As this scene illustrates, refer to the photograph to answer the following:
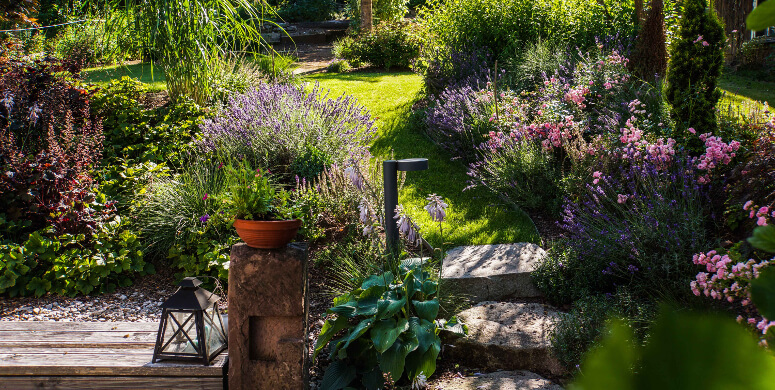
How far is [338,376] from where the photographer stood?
10.5 ft

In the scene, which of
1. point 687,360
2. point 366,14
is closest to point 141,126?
point 687,360

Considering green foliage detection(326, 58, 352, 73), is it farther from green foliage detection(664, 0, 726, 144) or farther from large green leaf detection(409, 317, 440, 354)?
large green leaf detection(409, 317, 440, 354)

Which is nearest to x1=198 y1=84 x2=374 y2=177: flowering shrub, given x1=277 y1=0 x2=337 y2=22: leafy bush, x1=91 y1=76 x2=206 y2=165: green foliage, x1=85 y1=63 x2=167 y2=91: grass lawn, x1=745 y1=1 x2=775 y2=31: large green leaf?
x1=91 y1=76 x2=206 y2=165: green foliage

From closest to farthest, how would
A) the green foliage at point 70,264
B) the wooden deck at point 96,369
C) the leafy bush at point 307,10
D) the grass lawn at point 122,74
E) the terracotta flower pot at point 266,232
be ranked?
the terracotta flower pot at point 266,232, the wooden deck at point 96,369, the green foliage at point 70,264, the grass lawn at point 122,74, the leafy bush at point 307,10

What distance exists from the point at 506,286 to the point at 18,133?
491cm

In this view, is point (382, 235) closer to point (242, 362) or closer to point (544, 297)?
point (544, 297)

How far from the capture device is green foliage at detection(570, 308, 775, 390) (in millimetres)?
199

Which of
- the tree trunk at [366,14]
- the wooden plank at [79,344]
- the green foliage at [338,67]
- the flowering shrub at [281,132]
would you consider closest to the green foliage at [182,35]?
the flowering shrub at [281,132]

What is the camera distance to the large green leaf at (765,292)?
0.27 metres

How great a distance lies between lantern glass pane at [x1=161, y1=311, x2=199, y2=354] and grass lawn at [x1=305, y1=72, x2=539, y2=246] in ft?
7.86

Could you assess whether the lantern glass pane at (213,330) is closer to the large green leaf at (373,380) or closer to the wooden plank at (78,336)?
the wooden plank at (78,336)

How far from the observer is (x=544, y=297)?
13.6 ft

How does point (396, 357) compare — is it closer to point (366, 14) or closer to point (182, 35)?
point (182, 35)

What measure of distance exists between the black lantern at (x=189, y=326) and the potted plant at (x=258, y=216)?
363 millimetres
